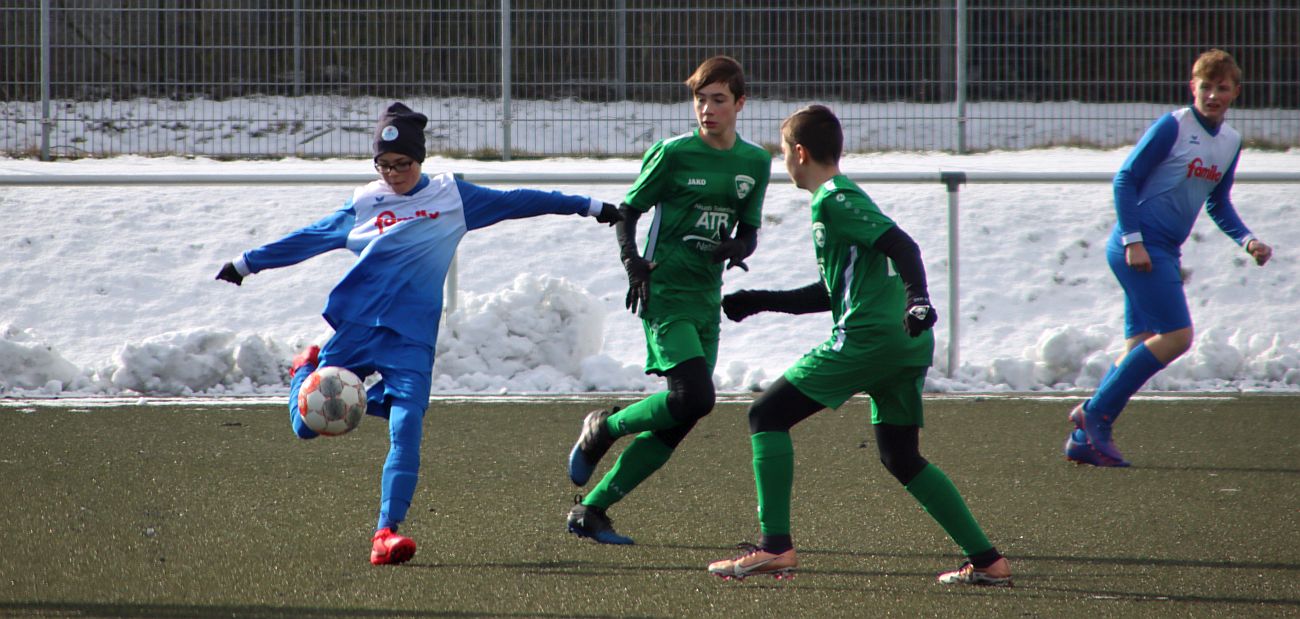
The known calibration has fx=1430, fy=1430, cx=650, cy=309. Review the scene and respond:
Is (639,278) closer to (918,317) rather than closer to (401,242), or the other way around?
(401,242)

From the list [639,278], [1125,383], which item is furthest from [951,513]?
[1125,383]

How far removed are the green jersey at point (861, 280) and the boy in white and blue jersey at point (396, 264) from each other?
43.4 inches

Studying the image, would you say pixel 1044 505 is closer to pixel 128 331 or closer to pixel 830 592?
pixel 830 592

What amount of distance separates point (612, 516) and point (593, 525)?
39 centimetres

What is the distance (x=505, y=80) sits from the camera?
1311 cm

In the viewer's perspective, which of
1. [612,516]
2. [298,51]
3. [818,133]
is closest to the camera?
[818,133]

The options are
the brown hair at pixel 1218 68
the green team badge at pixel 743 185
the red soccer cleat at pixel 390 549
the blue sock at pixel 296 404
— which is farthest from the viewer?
the brown hair at pixel 1218 68

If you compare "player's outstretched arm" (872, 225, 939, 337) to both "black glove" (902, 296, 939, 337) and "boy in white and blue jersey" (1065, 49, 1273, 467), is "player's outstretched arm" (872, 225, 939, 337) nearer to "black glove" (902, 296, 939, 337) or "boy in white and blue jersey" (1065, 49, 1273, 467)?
"black glove" (902, 296, 939, 337)

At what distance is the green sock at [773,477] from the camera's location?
4.20 meters

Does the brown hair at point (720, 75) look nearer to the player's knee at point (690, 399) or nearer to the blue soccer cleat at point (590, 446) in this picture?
the player's knee at point (690, 399)

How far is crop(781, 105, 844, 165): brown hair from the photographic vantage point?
14.1ft

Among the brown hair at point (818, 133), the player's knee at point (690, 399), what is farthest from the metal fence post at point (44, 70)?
the brown hair at point (818, 133)

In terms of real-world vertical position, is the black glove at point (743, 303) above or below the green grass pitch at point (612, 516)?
above

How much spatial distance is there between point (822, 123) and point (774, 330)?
566 centimetres
